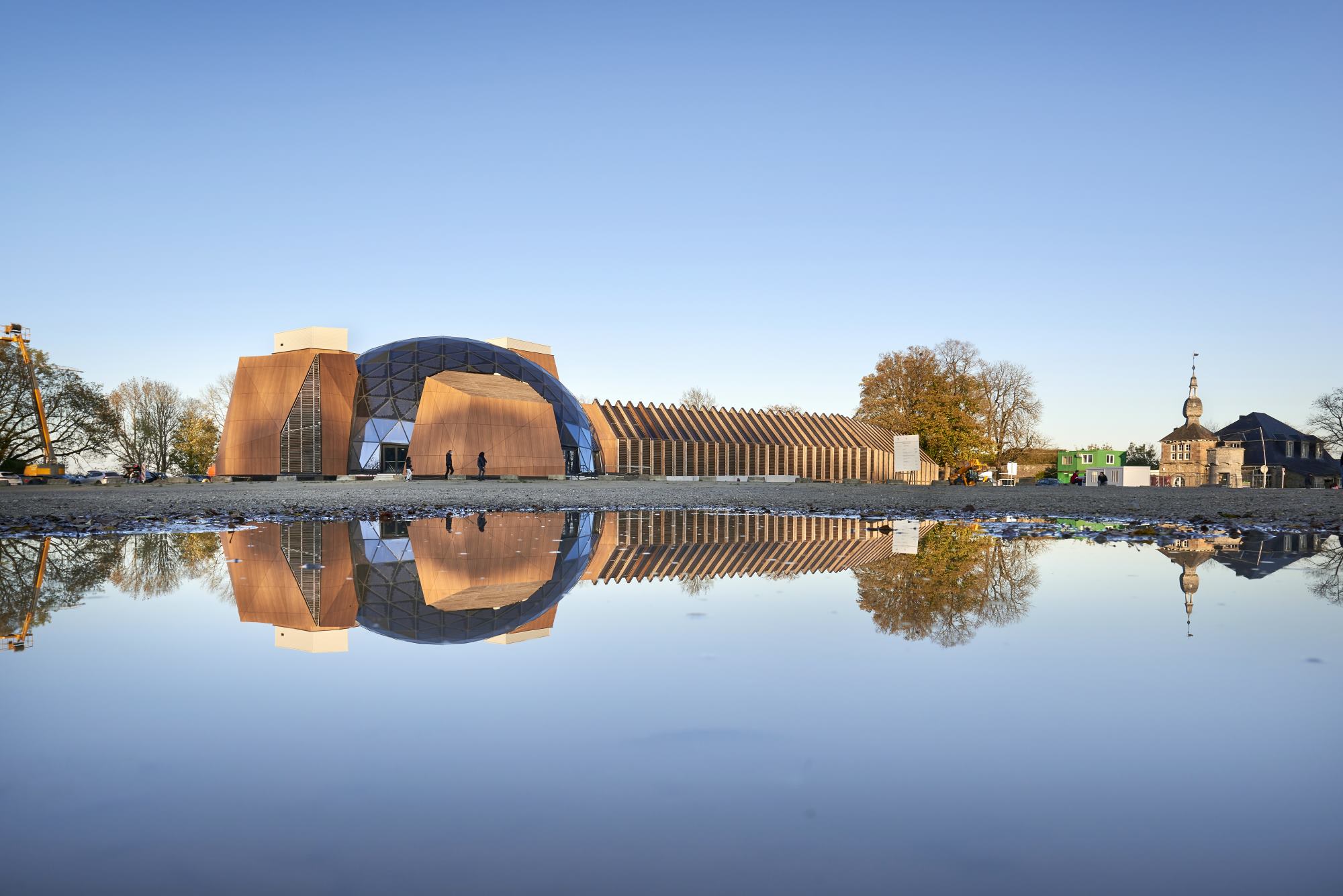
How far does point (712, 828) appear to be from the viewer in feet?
6.41

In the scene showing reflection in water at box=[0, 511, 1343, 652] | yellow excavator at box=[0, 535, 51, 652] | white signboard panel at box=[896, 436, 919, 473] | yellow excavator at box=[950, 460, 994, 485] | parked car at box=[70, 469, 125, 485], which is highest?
white signboard panel at box=[896, 436, 919, 473]

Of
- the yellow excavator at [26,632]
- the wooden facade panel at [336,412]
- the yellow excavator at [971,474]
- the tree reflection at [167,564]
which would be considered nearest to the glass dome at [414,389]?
the wooden facade panel at [336,412]

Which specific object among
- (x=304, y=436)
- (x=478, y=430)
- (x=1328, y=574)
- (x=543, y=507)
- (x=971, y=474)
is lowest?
(x=543, y=507)

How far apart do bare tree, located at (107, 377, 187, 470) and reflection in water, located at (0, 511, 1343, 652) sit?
64505 mm

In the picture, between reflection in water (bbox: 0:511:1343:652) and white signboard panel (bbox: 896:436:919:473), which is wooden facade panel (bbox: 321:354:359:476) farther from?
reflection in water (bbox: 0:511:1343:652)

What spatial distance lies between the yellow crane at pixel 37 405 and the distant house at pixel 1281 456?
95961 millimetres

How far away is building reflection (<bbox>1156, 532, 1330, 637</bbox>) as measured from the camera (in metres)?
6.45

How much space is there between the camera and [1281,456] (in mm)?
82312

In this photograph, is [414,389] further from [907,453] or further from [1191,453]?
[1191,453]

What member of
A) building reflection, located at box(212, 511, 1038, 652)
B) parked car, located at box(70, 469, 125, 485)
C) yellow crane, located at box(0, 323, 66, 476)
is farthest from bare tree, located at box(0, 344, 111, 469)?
building reflection, located at box(212, 511, 1038, 652)

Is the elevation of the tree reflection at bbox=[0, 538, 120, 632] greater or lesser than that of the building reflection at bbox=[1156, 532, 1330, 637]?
lesser

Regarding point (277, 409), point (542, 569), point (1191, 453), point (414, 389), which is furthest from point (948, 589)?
point (1191, 453)

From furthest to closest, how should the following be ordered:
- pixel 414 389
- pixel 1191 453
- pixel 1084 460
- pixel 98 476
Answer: pixel 1084 460 < pixel 1191 453 < pixel 98 476 < pixel 414 389

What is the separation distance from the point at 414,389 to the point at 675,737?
155 feet
